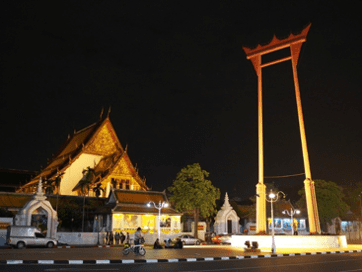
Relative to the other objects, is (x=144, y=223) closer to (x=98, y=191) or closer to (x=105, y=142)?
(x=98, y=191)

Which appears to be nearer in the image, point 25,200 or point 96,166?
point 25,200

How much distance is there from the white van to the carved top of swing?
15667 mm

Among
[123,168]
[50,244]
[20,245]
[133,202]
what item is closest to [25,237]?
[20,245]

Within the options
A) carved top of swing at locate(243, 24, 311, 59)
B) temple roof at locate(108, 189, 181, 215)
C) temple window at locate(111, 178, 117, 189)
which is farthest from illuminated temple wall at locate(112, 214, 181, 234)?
carved top of swing at locate(243, 24, 311, 59)

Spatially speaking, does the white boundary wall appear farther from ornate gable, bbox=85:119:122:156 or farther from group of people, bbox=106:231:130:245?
ornate gable, bbox=85:119:122:156

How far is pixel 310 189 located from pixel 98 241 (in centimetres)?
1510

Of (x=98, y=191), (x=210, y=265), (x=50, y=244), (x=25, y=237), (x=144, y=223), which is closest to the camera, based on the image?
(x=210, y=265)

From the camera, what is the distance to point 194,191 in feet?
106

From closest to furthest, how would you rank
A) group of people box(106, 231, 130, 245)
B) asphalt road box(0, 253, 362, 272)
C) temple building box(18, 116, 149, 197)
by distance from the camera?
asphalt road box(0, 253, 362, 272) < group of people box(106, 231, 130, 245) < temple building box(18, 116, 149, 197)

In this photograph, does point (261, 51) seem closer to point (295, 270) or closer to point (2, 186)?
point (295, 270)

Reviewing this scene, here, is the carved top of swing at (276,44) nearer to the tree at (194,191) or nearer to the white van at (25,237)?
the tree at (194,191)

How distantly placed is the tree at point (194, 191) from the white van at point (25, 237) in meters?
12.0

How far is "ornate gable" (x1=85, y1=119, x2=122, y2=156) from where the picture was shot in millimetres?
40156

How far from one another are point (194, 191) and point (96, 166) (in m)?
11.7
